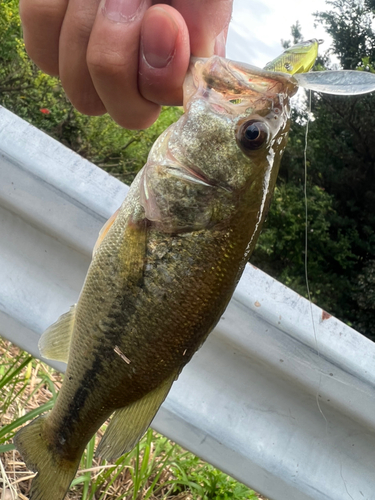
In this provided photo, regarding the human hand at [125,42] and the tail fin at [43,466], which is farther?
the tail fin at [43,466]

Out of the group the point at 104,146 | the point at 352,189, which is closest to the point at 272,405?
the point at 104,146

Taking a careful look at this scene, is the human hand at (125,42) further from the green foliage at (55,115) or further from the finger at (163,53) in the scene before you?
the green foliage at (55,115)

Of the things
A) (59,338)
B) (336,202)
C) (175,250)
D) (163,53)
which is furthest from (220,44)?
(336,202)

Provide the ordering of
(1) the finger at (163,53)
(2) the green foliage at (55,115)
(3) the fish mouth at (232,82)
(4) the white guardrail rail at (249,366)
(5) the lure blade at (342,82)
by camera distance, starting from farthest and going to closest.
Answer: (2) the green foliage at (55,115) < (4) the white guardrail rail at (249,366) < (3) the fish mouth at (232,82) < (1) the finger at (163,53) < (5) the lure blade at (342,82)

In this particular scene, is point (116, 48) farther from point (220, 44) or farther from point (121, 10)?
point (220, 44)

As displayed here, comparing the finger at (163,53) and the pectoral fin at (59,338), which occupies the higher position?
the finger at (163,53)

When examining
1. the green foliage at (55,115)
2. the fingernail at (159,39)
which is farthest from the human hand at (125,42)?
the green foliage at (55,115)
